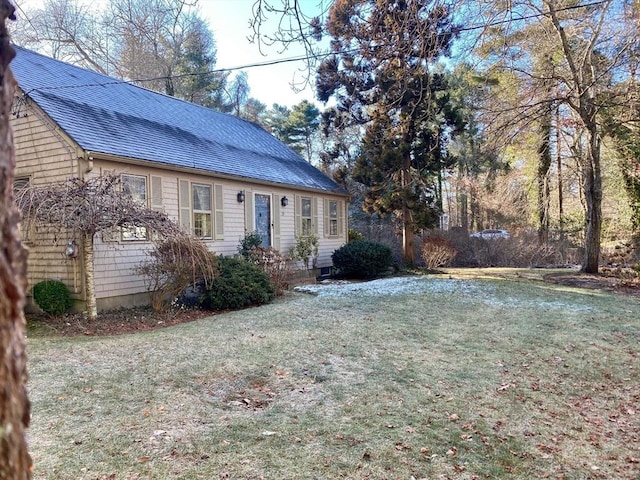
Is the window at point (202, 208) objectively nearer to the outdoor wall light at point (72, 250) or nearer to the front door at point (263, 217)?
the front door at point (263, 217)

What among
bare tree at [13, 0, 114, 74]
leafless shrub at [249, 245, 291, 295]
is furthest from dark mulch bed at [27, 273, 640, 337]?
bare tree at [13, 0, 114, 74]

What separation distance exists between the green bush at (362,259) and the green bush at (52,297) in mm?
8276

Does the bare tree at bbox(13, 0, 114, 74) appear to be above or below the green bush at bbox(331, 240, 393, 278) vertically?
above

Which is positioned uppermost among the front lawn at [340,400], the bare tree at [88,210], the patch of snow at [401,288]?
the bare tree at [88,210]

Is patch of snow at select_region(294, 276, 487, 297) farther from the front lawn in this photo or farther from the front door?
the front lawn

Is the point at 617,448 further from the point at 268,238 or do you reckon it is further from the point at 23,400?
the point at 268,238

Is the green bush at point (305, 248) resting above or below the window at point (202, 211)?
below

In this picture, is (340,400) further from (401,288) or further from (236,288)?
(401,288)

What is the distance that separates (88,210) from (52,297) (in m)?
1.84

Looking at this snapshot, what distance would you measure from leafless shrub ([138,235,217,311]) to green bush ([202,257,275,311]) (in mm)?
266

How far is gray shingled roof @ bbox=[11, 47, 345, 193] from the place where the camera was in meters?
8.73

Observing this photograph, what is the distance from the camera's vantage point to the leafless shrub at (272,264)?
1036 centimetres

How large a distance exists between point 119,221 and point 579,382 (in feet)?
22.5

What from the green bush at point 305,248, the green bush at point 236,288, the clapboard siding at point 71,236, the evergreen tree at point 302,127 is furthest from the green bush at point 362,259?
the evergreen tree at point 302,127
